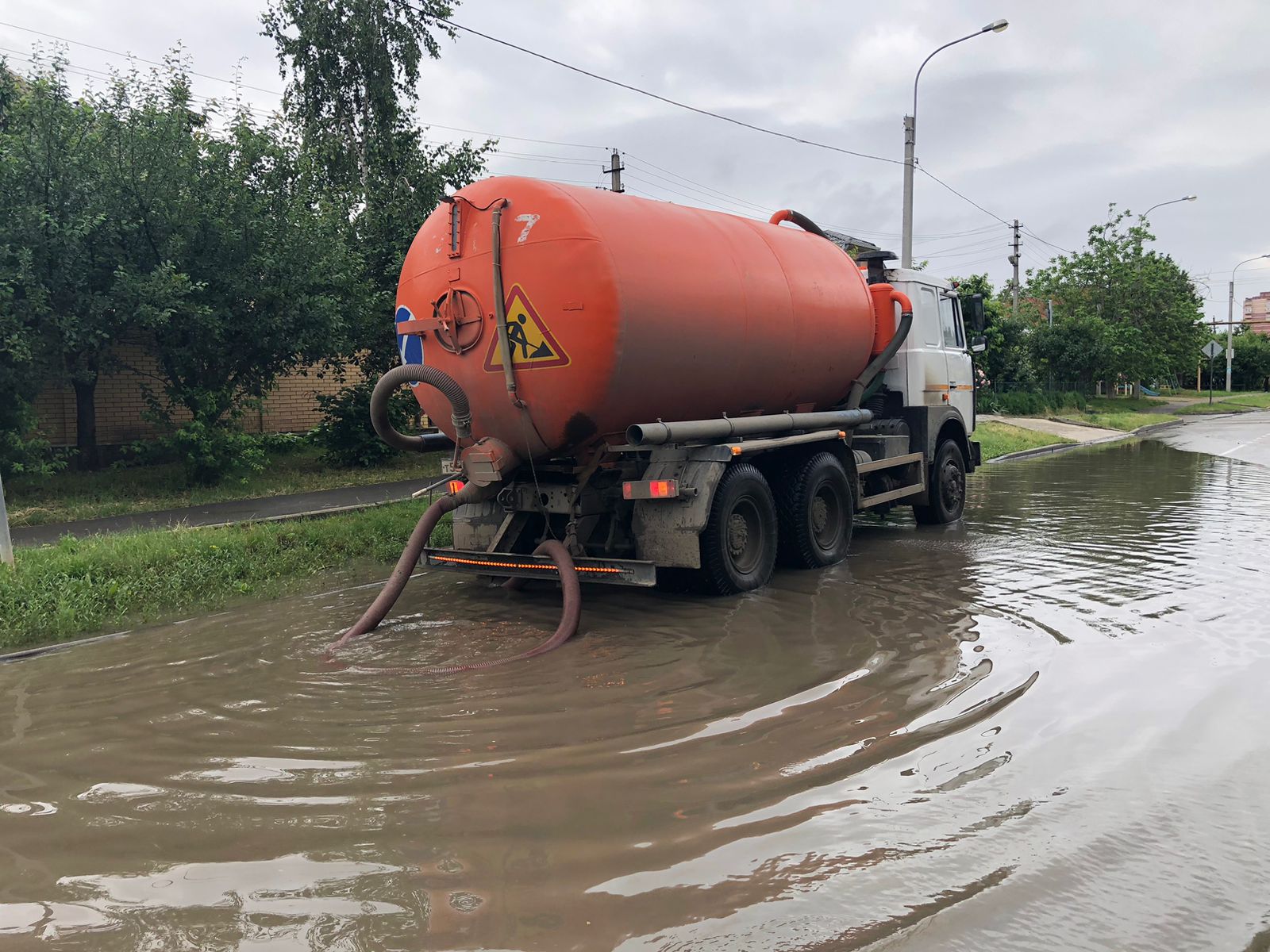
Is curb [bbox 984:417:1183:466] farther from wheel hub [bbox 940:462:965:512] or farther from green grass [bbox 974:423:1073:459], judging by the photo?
wheel hub [bbox 940:462:965:512]

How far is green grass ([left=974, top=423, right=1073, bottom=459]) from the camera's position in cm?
2253

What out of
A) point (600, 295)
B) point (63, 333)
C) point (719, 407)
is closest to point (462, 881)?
point (600, 295)

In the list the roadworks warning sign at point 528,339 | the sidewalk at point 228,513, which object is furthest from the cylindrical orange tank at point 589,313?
the sidewalk at point 228,513

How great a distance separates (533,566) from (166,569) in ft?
11.2

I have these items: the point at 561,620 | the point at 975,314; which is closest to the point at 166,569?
the point at 561,620

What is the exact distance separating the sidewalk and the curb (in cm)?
1354

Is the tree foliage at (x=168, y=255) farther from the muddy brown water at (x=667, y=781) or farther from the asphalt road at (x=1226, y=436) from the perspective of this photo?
the asphalt road at (x=1226, y=436)

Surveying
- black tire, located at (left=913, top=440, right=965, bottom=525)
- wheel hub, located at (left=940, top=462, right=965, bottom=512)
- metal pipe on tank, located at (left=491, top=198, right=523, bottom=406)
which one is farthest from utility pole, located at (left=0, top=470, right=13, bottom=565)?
wheel hub, located at (left=940, top=462, right=965, bottom=512)

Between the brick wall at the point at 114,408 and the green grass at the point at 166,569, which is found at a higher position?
the brick wall at the point at 114,408

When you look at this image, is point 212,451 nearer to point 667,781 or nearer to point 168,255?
point 168,255

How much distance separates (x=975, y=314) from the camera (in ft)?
41.6

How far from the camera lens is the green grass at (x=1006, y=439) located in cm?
2253

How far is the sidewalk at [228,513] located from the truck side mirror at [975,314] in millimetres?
7623

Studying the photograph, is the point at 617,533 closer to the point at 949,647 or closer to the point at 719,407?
the point at 719,407
